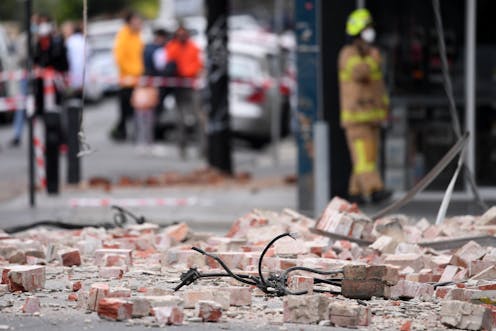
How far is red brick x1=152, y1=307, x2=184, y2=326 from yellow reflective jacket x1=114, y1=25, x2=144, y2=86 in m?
17.0

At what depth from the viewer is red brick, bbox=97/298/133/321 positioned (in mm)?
7848

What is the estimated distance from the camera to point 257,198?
653 inches

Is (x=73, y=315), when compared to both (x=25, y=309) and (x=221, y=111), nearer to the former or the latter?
(x=25, y=309)

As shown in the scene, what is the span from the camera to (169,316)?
773 cm

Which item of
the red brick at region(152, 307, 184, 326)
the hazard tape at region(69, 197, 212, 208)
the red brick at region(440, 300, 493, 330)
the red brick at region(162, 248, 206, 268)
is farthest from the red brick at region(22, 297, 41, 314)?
the hazard tape at region(69, 197, 212, 208)

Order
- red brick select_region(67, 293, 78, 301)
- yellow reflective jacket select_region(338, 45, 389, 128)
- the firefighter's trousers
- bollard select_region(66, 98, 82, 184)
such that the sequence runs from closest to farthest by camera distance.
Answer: red brick select_region(67, 293, 78, 301), yellow reflective jacket select_region(338, 45, 389, 128), the firefighter's trousers, bollard select_region(66, 98, 82, 184)

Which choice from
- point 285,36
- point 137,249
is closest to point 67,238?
point 137,249

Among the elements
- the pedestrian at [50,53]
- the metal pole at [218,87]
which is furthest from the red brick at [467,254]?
the pedestrian at [50,53]

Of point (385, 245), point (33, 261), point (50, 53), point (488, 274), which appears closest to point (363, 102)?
point (385, 245)

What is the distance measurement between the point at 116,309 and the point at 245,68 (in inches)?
718

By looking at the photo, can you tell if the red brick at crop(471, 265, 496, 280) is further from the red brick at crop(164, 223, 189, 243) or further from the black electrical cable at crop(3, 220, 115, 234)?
the black electrical cable at crop(3, 220, 115, 234)

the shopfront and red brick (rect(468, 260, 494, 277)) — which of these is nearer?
red brick (rect(468, 260, 494, 277))

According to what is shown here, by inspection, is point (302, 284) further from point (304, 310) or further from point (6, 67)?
point (6, 67)

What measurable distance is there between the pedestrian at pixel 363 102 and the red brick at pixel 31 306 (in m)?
7.40
